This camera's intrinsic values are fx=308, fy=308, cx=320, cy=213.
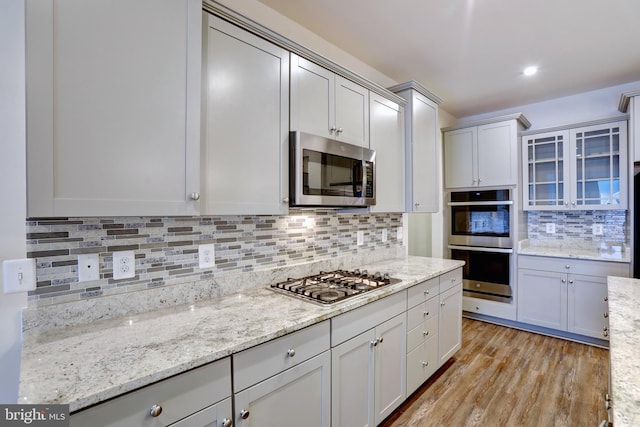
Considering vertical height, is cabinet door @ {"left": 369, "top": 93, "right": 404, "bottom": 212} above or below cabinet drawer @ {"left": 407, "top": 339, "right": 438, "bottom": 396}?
above

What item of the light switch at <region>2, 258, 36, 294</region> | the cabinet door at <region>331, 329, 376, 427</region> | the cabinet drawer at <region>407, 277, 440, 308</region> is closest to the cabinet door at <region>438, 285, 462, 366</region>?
the cabinet drawer at <region>407, 277, 440, 308</region>

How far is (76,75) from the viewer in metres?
1.01

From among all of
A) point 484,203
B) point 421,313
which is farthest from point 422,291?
point 484,203

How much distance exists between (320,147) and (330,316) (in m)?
0.97

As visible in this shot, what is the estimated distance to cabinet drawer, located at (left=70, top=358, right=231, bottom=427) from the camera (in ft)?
2.73

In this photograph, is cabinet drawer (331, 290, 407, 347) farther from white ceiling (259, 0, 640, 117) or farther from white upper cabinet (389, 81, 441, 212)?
white ceiling (259, 0, 640, 117)

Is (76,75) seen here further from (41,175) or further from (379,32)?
(379,32)

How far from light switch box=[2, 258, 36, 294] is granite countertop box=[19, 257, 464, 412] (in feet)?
0.60

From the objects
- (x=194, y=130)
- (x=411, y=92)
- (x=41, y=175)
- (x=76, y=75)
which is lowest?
(x=41, y=175)

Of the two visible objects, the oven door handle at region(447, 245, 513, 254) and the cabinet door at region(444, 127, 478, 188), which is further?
the cabinet door at region(444, 127, 478, 188)

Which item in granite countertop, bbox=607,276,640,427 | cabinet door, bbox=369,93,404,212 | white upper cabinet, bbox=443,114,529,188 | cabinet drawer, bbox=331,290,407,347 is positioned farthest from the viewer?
white upper cabinet, bbox=443,114,529,188

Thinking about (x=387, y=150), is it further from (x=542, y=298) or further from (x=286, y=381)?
(x=542, y=298)

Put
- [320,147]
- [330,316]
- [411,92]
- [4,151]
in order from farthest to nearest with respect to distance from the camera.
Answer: [411,92] < [320,147] < [330,316] < [4,151]

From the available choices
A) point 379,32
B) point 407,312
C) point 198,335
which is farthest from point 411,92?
point 198,335
